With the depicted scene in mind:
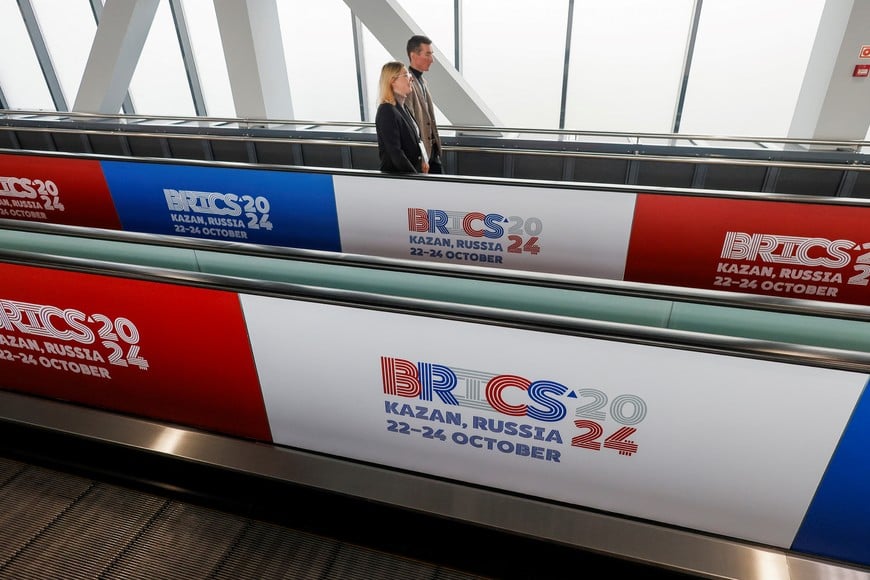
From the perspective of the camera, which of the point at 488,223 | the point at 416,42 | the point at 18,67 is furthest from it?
the point at 18,67

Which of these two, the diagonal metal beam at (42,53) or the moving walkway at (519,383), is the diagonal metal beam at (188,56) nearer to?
the diagonal metal beam at (42,53)

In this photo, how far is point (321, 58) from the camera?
9227 millimetres

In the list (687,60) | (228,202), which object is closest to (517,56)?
(687,60)

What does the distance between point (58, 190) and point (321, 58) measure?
5.97 m

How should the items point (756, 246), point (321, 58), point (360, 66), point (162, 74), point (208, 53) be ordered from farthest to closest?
point (162, 74) → point (208, 53) → point (321, 58) → point (360, 66) → point (756, 246)

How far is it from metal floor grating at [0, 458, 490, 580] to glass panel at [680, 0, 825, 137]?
7.62 m

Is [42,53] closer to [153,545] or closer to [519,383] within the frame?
[153,545]

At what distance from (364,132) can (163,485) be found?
5596 millimetres

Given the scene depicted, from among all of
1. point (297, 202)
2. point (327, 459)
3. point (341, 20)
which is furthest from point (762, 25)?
point (327, 459)

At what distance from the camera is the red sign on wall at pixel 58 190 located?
4.34 meters

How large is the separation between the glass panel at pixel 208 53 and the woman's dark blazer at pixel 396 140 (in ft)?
21.5

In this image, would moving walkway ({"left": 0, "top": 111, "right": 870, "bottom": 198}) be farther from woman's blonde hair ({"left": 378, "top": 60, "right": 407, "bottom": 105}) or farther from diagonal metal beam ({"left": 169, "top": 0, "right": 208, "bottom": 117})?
woman's blonde hair ({"left": 378, "top": 60, "right": 407, "bottom": 105})

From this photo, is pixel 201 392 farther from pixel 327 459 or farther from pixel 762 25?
pixel 762 25

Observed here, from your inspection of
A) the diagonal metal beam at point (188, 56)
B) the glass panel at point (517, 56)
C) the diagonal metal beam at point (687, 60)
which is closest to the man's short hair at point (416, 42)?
the glass panel at point (517, 56)
